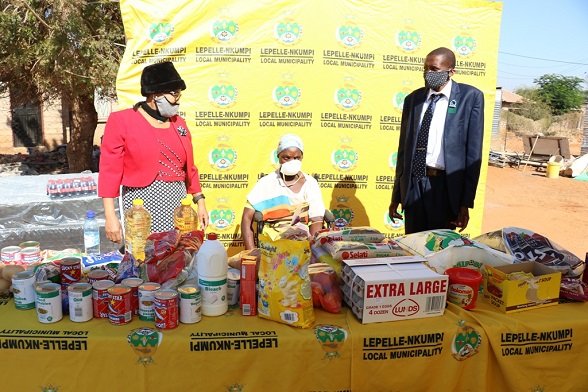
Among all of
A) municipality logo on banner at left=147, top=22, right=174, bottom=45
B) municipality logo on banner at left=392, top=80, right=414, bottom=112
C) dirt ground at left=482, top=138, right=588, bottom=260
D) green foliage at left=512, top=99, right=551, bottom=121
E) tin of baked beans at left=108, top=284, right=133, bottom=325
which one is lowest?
dirt ground at left=482, top=138, right=588, bottom=260

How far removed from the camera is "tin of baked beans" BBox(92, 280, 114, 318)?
180cm

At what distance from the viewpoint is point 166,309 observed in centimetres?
172

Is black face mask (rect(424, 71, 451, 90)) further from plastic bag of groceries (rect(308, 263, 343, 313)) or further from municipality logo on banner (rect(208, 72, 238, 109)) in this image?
municipality logo on banner (rect(208, 72, 238, 109))

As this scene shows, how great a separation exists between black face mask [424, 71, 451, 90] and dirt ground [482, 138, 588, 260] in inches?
178

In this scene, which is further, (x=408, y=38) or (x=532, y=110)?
(x=532, y=110)

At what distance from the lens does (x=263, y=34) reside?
14.6ft

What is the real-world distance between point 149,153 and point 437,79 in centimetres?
194

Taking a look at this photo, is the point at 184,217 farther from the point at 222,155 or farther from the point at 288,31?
the point at 288,31

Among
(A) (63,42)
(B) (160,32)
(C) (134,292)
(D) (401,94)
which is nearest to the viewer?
(C) (134,292)

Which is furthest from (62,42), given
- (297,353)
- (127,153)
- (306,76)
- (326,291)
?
(297,353)

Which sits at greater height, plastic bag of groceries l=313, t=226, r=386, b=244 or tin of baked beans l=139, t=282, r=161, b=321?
plastic bag of groceries l=313, t=226, r=386, b=244

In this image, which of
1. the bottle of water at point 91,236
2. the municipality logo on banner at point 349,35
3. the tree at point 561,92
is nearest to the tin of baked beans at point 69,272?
the bottle of water at point 91,236

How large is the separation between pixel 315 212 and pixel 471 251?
4.73 feet

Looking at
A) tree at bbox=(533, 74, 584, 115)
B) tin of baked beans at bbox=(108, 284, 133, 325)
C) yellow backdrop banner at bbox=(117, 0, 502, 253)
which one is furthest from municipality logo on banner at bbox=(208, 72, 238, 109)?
tree at bbox=(533, 74, 584, 115)
